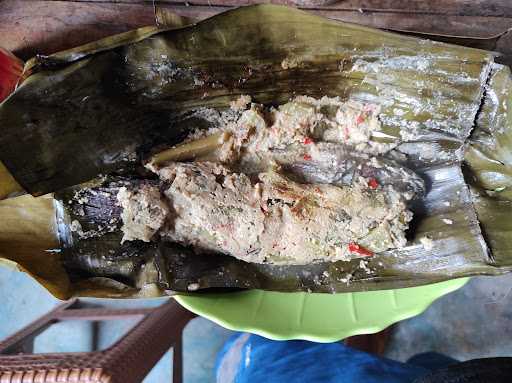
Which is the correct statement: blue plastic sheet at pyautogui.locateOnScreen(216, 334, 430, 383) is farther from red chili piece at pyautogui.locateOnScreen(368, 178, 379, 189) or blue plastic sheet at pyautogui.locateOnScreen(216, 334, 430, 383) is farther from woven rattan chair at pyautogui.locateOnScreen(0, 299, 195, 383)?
red chili piece at pyautogui.locateOnScreen(368, 178, 379, 189)

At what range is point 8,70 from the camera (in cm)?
109

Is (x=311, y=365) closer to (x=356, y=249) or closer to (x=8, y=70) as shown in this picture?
(x=356, y=249)

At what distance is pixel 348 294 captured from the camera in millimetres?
1153

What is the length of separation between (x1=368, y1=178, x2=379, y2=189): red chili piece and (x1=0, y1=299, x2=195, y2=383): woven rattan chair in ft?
2.46

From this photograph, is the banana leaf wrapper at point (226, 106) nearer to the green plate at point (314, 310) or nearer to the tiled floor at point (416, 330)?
the green plate at point (314, 310)

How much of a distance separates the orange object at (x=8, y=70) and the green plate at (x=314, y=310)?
2.08 feet

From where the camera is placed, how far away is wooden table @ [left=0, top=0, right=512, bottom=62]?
1.09m

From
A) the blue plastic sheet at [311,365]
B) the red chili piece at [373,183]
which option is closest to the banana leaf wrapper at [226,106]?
the red chili piece at [373,183]

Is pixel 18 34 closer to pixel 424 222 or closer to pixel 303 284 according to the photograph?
pixel 303 284

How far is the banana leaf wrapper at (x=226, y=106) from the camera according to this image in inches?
38.0

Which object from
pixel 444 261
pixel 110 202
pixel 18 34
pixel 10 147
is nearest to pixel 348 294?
pixel 444 261

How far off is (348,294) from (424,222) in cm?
26

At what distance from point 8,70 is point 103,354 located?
737 mm

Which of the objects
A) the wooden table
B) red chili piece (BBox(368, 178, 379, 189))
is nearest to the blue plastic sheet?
red chili piece (BBox(368, 178, 379, 189))
